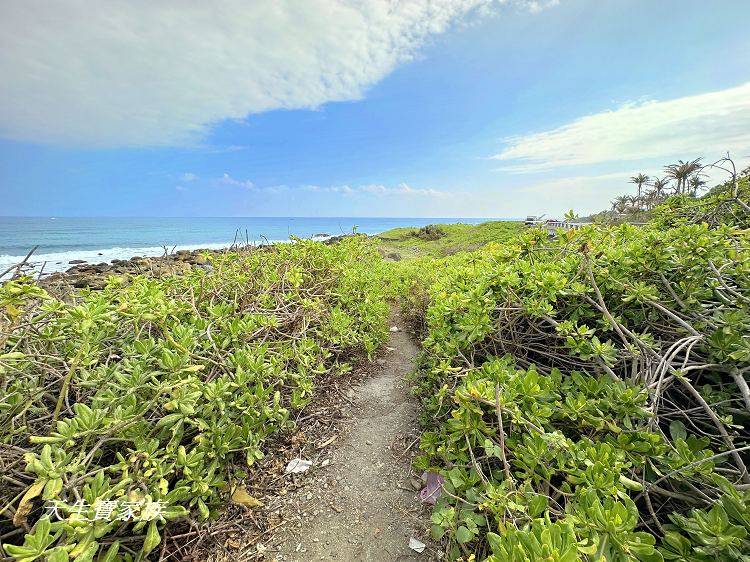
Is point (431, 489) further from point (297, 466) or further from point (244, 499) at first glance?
point (244, 499)

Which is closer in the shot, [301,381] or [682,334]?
[682,334]

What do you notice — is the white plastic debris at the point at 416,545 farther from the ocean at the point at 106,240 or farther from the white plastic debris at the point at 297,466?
the ocean at the point at 106,240

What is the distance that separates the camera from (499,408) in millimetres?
1309

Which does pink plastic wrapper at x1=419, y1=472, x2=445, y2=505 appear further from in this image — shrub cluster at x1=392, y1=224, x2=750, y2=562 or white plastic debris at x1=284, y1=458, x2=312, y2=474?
white plastic debris at x1=284, y1=458, x2=312, y2=474

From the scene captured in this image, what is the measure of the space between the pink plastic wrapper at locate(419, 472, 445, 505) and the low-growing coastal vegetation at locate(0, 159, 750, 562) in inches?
7.1

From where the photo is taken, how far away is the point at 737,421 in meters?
1.41

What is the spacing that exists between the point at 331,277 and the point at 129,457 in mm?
2701

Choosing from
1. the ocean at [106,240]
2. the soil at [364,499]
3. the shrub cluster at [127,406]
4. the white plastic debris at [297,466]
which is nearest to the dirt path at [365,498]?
the soil at [364,499]

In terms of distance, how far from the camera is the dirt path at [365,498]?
1859 mm

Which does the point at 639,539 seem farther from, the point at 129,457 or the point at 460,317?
the point at 129,457

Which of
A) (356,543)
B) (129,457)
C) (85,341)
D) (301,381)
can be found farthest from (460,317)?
(85,341)

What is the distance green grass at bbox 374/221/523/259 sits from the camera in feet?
53.2

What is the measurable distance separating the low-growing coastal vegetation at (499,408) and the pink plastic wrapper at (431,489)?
7.1 inches

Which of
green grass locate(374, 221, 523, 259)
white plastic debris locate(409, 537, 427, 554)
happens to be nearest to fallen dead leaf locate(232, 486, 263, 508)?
white plastic debris locate(409, 537, 427, 554)
